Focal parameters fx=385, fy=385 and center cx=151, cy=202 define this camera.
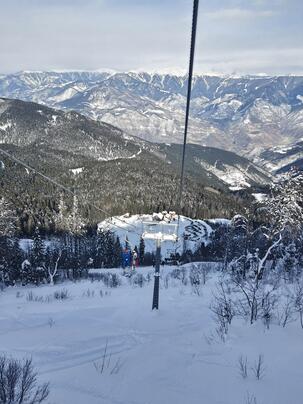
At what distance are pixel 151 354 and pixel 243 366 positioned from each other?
2.03 m

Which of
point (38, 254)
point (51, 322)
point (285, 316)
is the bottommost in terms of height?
point (38, 254)

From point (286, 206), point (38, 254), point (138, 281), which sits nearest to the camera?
point (286, 206)

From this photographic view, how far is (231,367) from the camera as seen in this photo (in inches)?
317

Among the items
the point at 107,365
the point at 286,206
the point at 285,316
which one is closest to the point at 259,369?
the point at 107,365

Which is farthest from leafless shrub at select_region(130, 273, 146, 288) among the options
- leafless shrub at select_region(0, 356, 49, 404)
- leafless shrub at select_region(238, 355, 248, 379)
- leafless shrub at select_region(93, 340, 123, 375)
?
leafless shrub at select_region(0, 356, 49, 404)

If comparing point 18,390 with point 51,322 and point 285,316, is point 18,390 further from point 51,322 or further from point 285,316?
point 285,316

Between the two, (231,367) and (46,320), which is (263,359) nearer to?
(231,367)

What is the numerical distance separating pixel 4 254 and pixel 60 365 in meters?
31.0

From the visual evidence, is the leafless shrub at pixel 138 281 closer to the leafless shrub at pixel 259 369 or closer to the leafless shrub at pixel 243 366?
the leafless shrub at pixel 243 366

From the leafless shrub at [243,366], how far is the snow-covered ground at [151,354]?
94mm

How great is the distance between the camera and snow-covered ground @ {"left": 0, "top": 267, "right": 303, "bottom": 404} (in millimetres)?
6930

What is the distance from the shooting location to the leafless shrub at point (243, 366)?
7586 mm

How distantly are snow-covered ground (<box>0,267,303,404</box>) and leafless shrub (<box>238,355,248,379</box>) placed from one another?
0.31 feet

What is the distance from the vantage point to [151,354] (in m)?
8.70
